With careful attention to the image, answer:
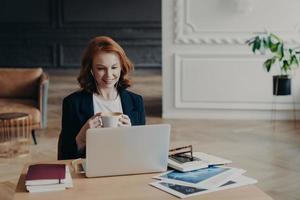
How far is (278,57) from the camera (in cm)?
682

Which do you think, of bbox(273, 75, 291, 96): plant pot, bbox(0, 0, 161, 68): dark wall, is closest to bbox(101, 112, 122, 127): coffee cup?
bbox(273, 75, 291, 96): plant pot

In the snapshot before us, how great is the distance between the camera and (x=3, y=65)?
1366cm

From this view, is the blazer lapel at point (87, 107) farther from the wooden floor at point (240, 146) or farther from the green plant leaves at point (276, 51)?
the green plant leaves at point (276, 51)

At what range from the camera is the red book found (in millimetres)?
2139

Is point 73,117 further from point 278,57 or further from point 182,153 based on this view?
point 278,57

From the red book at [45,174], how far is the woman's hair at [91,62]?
628 millimetres

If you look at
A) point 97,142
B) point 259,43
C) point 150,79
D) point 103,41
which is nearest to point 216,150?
point 259,43

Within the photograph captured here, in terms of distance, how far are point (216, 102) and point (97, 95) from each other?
488 centimetres

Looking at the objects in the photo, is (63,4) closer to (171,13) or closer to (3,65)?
(3,65)

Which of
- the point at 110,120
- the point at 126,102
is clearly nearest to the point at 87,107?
the point at 126,102

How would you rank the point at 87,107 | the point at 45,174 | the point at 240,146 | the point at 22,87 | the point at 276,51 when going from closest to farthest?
the point at 45,174, the point at 87,107, the point at 240,146, the point at 22,87, the point at 276,51

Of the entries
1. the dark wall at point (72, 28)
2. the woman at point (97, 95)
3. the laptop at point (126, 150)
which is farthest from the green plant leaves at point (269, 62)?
the dark wall at point (72, 28)

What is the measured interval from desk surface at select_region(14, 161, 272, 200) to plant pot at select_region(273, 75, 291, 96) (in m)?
4.91

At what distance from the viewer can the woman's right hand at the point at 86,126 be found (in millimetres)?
2480
